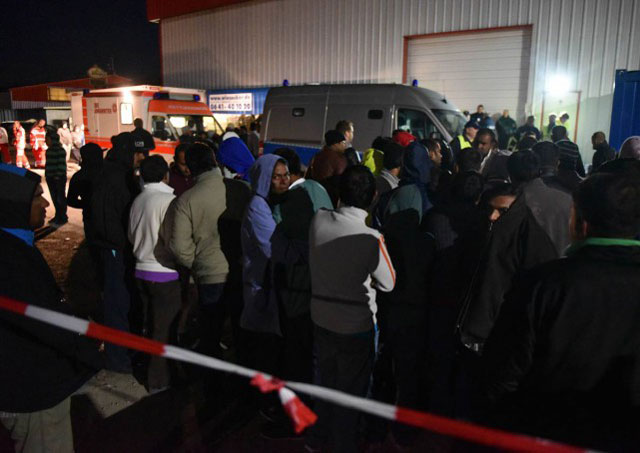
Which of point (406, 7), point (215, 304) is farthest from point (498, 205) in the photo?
point (406, 7)

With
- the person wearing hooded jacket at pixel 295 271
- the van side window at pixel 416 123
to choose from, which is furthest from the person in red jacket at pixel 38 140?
the person wearing hooded jacket at pixel 295 271

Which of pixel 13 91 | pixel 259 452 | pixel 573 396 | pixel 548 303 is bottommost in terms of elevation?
pixel 259 452

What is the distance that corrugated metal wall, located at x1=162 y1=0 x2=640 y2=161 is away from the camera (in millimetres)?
13281

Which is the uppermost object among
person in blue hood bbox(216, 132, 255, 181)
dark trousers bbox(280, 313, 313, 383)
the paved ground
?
person in blue hood bbox(216, 132, 255, 181)

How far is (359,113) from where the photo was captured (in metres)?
9.46

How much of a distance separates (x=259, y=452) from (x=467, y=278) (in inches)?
74.3

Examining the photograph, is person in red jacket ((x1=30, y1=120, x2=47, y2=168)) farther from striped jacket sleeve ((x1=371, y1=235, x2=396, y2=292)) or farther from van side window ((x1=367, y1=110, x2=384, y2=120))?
striped jacket sleeve ((x1=371, y1=235, x2=396, y2=292))

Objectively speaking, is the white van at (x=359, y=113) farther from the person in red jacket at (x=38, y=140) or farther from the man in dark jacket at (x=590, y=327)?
the person in red jacket at (x=38, y=140)

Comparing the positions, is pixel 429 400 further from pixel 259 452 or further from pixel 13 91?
pixel 13 91

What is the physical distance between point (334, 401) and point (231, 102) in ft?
73.6

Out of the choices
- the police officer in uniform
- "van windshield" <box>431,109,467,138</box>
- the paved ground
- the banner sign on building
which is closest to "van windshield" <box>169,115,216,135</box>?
the banner sign on building

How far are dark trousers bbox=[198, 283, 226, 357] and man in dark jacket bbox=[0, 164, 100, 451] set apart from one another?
157 centimetres

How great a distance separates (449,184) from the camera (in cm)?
346

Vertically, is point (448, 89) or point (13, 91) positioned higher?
point (13, 91)
